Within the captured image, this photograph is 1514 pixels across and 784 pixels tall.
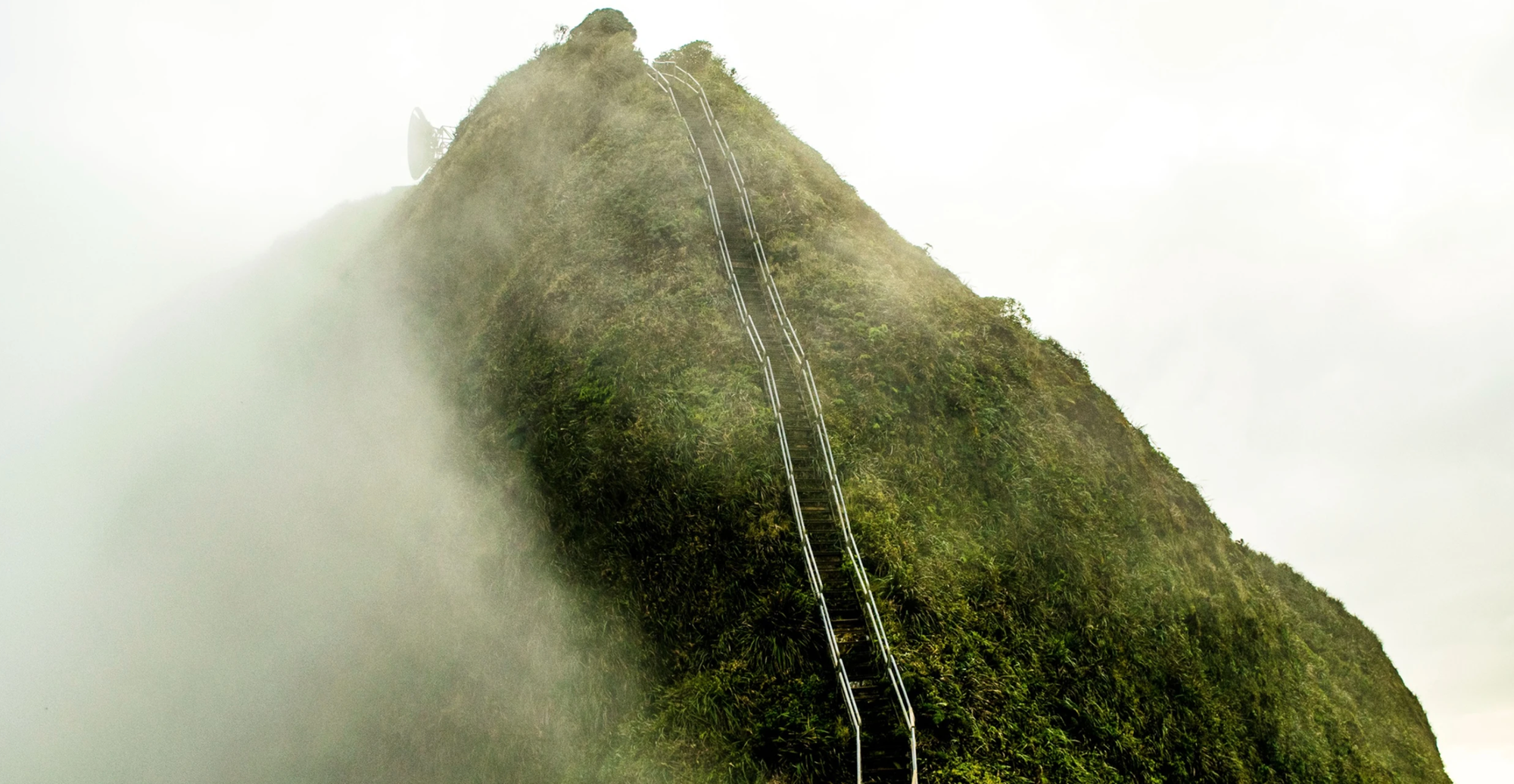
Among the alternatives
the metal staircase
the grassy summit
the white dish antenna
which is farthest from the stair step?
the white dish antenna

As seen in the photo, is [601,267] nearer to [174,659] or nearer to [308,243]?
[174,659]

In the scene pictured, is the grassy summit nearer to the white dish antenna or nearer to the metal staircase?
the metal staircase

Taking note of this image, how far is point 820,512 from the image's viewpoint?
1224cm

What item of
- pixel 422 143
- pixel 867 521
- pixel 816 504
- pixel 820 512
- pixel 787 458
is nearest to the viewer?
pixel 867 521

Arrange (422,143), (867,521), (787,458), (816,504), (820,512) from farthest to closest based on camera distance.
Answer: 1. (422,143)
2. (787,458)
3. (816,504)
4. (820,512)
5. (867,521)

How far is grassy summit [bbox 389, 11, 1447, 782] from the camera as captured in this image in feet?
34.9

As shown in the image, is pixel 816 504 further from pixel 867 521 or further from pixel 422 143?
pixel 422 143

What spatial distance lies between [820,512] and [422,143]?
49.2m

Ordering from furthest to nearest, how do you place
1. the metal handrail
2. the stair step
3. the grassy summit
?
the grassy summit → the metal handrail → the stair step

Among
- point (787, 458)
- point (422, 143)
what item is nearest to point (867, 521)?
point (787, 458)

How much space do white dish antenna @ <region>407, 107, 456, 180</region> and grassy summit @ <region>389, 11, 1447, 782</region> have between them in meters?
32.9

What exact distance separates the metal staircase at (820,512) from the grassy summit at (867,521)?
1.03 ft

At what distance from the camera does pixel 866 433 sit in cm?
1364

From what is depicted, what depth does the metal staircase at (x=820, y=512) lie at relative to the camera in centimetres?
938
